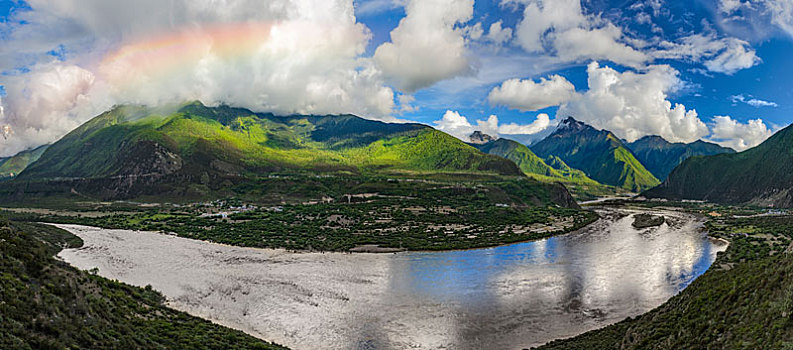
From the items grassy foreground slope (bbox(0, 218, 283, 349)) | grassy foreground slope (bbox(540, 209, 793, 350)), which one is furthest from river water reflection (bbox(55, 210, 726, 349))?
grassy foreground slope (bbox(540, 209, 793, 350))

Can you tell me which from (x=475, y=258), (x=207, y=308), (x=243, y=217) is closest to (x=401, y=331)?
(x=207, y=308)

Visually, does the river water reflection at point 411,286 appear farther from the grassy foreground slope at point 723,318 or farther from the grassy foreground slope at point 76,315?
the grassy foreground slope at point 723,318

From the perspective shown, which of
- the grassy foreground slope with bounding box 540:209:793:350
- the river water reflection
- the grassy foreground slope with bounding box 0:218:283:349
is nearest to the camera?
the grassy foreground slope with bounding box 540:209:793:350

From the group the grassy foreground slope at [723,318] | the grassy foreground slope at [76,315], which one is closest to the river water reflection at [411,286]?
the grassy foreground slope at [76,315]

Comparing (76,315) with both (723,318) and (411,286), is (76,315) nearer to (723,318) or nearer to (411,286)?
(411,286)

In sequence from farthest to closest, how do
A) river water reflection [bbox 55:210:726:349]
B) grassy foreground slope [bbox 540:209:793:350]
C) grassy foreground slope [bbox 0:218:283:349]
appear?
river water reflection [bbox 55:210:726:349], grassy foreground slope [bbox 0:218:283:349], grassy foreground slope [bbox 540:209:793:350]

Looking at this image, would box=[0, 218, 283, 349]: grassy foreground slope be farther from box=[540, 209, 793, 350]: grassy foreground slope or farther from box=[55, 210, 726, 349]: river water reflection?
box=[540, 209, 793, 350]: grassy foreground slope

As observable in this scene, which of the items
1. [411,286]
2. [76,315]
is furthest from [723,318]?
[76,315]
